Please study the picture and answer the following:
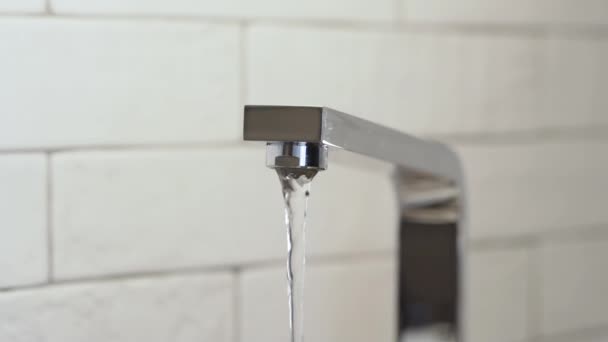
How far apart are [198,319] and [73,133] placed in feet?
0.67

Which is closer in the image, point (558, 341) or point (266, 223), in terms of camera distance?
point (266, 223)

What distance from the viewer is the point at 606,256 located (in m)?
1.02

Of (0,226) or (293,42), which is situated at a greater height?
Result: (293,42)

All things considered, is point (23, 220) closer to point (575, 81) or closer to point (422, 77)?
point (422, 77)

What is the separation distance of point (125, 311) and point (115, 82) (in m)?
0.20

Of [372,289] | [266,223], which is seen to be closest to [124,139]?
[266,223]

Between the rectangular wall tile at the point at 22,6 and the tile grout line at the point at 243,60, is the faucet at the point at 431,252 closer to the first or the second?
the tile grout line at the point at 243,60

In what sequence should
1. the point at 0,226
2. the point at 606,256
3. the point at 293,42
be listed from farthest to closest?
the point at 606,256 < the point at 293,42 < the point at 0,226

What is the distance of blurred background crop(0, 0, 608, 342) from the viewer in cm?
69

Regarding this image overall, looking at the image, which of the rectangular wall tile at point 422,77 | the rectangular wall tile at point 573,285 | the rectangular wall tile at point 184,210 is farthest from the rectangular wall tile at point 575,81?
the rectangular wall tile at point 184,210

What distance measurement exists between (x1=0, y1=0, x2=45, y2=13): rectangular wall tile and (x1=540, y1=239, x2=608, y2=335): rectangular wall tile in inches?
24.1

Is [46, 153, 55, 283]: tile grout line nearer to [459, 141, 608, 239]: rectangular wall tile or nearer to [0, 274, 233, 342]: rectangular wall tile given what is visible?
[0, 274, 233, 342]: rectangular wall tile

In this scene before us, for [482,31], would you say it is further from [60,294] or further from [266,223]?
[60,294]

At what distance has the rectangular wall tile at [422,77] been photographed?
78cm
